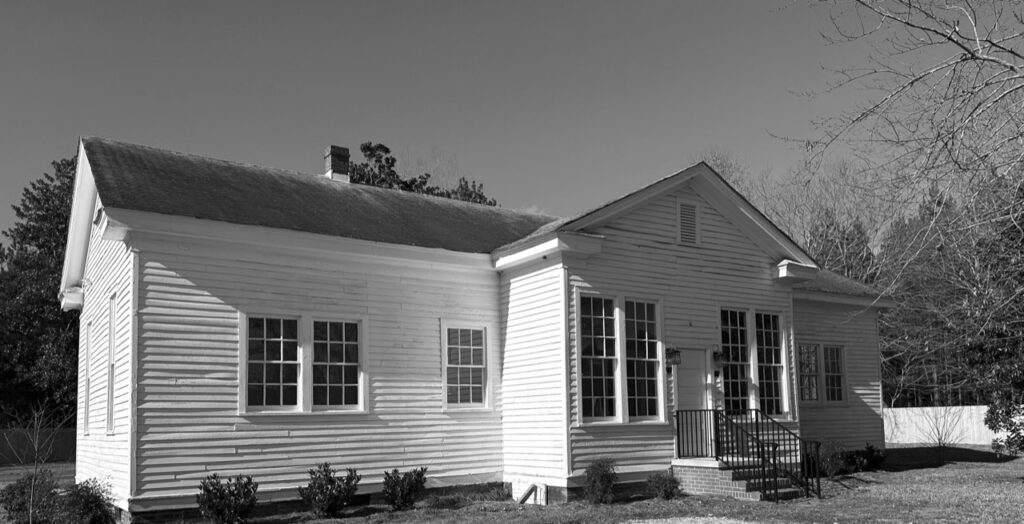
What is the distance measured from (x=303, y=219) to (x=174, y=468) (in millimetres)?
4596

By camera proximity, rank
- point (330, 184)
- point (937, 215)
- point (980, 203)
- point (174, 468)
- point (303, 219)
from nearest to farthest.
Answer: point (937, 215)
point (980, 203)
point (174, 468)
point (303, 219)
point (330, 184)

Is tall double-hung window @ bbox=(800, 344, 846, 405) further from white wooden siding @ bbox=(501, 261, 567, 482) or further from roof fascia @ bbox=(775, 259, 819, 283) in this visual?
white wooden siding @ bbox=(501, 261, 567, 482)

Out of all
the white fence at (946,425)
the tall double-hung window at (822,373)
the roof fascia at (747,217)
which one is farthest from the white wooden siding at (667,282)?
the white fence at (946,425)

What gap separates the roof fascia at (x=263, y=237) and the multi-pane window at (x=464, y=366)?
1.32 meters

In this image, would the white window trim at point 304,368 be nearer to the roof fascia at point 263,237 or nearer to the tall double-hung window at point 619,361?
the roof fascia at point 263,237

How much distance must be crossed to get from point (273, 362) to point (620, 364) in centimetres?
595

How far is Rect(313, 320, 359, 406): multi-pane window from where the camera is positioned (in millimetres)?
14789

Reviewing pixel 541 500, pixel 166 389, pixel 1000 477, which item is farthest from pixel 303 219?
pixel 1000 477

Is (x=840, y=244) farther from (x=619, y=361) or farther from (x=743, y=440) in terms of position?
(x=619, y=361)

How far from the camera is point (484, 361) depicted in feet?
55.0

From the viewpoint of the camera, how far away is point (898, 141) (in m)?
6.15

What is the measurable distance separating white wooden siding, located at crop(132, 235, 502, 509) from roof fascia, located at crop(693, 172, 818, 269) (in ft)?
15.2

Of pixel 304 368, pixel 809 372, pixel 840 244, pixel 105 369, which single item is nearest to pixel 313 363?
pixel 304 368

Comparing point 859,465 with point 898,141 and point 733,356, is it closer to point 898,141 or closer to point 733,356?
point 733,356
